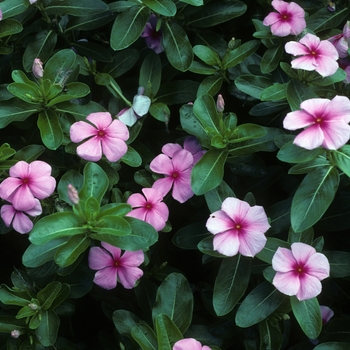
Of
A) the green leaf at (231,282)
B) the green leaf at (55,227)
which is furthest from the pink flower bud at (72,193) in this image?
the green leaf at (231,282)

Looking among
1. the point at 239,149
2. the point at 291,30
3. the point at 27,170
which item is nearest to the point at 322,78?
the point at 291,30

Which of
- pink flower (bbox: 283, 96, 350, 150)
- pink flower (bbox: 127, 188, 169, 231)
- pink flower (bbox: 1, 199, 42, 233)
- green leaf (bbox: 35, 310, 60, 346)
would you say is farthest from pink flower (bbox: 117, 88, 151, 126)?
green leaf (bbox: 35, 310, 60, 346)

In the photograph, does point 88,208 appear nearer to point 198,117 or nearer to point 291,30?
point 198,117

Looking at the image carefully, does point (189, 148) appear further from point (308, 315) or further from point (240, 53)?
point (308, 315)

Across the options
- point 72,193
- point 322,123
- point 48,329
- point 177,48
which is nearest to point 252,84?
point 177,48

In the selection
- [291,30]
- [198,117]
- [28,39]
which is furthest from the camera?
[28,39]

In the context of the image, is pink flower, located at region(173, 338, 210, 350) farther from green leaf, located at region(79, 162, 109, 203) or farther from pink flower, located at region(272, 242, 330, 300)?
green leaf, located at region(79, 162, 109, 203)
